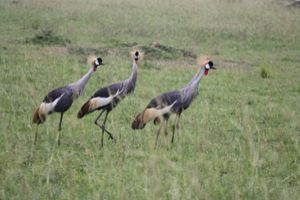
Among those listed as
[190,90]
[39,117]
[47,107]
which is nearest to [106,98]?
[47,107]

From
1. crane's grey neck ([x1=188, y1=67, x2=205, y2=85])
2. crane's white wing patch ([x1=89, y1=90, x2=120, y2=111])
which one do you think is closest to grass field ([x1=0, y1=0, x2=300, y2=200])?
crane's white wing patch ([x1=89, y1=90, x2=120, y2=111])

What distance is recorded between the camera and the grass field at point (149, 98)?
4.83 meters

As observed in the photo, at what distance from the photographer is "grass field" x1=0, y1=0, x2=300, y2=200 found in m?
4.83

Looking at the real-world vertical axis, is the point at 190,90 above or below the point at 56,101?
above

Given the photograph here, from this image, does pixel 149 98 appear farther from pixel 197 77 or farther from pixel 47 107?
pixel 47 107

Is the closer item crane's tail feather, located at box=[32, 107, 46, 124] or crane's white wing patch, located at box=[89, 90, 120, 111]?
crane's tail feather, located at box=[32, 107, 46, 124]

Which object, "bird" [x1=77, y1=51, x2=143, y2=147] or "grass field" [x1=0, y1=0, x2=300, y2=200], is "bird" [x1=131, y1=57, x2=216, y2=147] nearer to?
"grass field" [x1=0, y1=0, x2=300, y2=200]

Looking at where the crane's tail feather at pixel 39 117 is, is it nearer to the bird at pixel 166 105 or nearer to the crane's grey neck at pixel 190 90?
the bird at pixel 166 105

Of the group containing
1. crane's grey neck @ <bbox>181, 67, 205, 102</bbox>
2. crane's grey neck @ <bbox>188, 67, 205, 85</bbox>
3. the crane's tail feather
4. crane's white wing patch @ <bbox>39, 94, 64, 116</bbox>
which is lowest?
the crane's tail feather

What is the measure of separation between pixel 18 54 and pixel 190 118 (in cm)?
546

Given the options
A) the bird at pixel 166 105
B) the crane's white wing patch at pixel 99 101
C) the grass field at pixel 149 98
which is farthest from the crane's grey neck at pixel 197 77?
the crane's white wing patch at pixel 99 101

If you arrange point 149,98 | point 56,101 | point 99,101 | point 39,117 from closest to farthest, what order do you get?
point 39,117
point 56,101
point 99,101
point 149,98

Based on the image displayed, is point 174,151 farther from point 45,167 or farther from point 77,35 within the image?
point 77,35

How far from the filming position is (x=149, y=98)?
8906 mm
